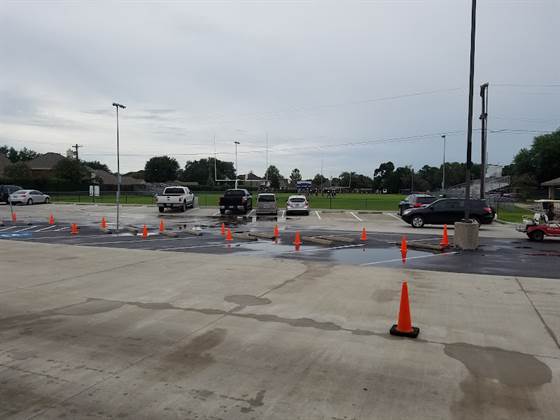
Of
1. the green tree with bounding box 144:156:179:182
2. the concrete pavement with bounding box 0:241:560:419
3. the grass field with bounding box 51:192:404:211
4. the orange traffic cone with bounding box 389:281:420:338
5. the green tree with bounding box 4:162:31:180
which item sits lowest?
the concrete pavement with bounding box 0:241:560:419

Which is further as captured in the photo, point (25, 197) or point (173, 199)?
point (25, 197)

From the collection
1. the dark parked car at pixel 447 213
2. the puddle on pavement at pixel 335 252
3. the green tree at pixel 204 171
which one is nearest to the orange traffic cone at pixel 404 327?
the puddle on pavement at pixel 335 252

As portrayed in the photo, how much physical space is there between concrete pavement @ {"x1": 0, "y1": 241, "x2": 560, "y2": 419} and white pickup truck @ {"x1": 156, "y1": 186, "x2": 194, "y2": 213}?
26.0m

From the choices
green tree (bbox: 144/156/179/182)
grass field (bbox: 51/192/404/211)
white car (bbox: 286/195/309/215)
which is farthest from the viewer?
green tree (bbox: 144/156/179/182)

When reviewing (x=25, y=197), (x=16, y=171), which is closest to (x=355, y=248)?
(x=25, y=197)

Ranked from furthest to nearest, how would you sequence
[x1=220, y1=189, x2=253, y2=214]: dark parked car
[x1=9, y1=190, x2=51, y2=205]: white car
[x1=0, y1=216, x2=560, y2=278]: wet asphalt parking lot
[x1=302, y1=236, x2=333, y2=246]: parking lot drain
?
[x1=9, y1=190, x2=51, y2=205]: white car
[x1=220, y1=189, x2=253, y2=214]: dark parked car
[x1=302, y1=236, x2=333, y2=246]: parking lot drain
[x1=0, y1=216, x2=560, y2=278]: wet asphalt parking lot

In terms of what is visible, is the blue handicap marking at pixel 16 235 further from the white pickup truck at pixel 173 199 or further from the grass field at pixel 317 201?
the grass field at pixel 317 201

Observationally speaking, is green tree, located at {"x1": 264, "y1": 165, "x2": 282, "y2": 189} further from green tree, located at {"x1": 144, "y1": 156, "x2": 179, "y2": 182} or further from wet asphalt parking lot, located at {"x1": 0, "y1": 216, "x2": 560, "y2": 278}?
wet asphalt parking lot, located at {"x1": 0, "y1": 216, "x2": 560, "y2": 278}

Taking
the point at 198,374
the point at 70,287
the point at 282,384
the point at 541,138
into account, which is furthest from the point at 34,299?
the point at 541,138

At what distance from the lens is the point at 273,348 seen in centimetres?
559

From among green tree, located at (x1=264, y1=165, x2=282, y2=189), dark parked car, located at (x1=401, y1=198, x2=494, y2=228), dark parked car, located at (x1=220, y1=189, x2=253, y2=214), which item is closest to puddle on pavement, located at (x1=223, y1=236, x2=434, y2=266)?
dark parked car, located at (x1=401, y1=198, x2=494, y2=228)

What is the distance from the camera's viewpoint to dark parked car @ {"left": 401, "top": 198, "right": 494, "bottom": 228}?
79.9 ft

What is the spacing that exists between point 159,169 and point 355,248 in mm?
Result: 157708

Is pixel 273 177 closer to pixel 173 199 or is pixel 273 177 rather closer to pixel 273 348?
pixel 173 199
